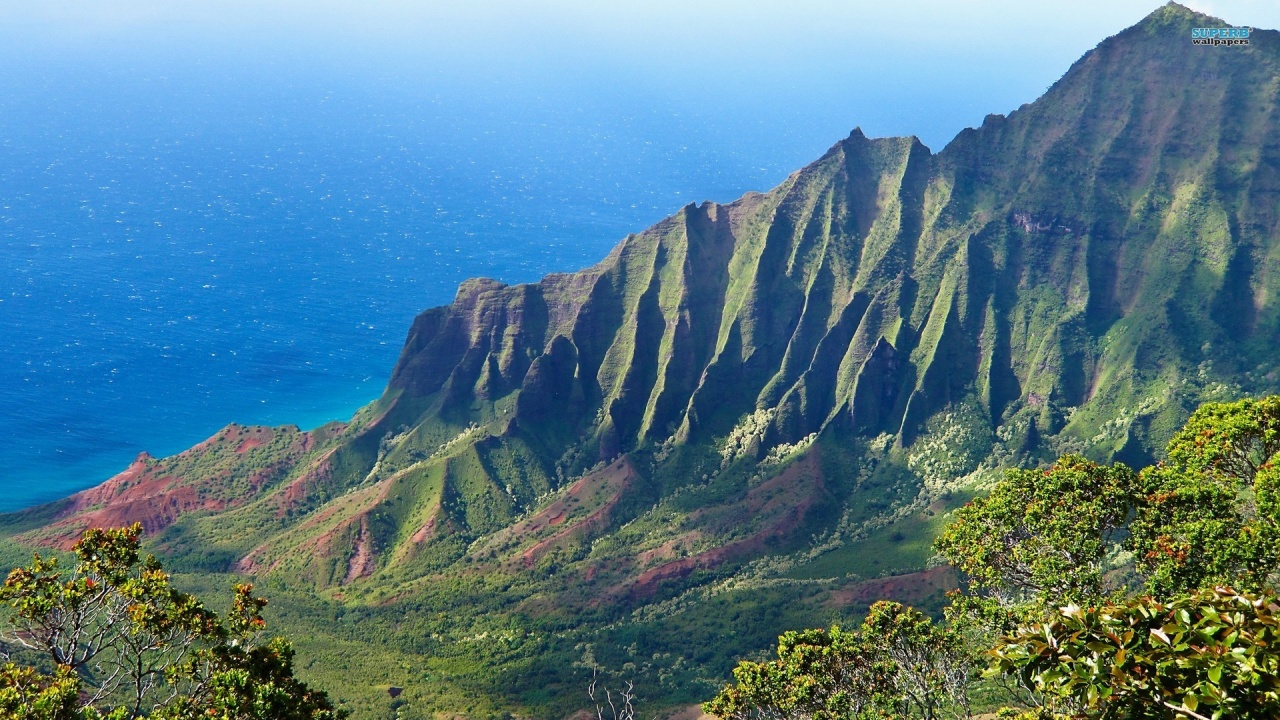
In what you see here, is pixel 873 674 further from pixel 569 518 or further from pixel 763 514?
pixel 569 518

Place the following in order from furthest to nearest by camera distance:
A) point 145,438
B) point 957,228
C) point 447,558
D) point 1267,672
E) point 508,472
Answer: point 145,438 → point 957,228 → point 508,472 → point 447,558 → point 1267,672

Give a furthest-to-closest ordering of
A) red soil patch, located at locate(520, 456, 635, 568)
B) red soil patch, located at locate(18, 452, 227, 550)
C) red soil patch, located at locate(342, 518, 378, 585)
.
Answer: red soil patch, located at locate(18, 452, 227, 550), red soil patch, located at locate(520, 456, 635, 568), red soil patch, located at locate(342, 518, 378, 585)

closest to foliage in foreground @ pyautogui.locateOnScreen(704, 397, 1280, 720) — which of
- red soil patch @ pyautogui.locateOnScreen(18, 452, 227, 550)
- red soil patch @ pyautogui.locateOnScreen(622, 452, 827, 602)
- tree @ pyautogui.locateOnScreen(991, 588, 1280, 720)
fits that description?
tree @ pyautogui.locateOnScreen(991, 588, 1280, 720)

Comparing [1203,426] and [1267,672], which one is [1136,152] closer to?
[1203,426]

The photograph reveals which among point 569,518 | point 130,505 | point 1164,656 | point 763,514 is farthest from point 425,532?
point 1164,656

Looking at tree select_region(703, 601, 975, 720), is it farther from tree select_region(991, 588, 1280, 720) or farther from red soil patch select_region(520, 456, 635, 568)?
red soil patch select_region(520, 456, 635, 568)

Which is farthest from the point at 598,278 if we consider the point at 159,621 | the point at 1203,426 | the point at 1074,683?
the point at 1074,683
